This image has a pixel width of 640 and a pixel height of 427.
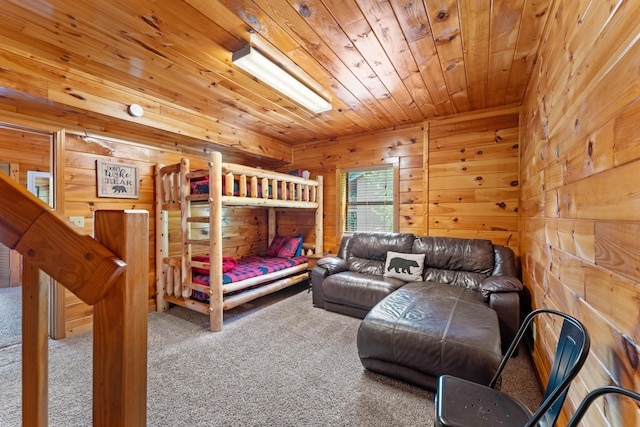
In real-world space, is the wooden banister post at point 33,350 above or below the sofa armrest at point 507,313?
above

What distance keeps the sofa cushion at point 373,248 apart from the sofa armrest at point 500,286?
1.07 metres

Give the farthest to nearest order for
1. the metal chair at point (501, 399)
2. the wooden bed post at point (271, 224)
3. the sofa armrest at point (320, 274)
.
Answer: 1. the wooden bed post at point (271, 224)
2. the sofa armrest at point (320, 274)
3. the metal chair at point (501, 399)

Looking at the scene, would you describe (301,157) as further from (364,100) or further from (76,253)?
(76,253)

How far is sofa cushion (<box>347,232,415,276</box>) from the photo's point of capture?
3502 mm

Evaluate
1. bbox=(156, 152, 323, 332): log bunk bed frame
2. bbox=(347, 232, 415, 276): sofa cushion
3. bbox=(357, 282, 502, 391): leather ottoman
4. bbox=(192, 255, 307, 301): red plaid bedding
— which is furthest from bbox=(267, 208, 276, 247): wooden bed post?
bbox=(357, 282, 502, 391): leather ottoman

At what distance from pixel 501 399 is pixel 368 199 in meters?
3.28

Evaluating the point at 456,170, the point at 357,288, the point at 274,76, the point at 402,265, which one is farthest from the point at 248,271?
the point at 456,170

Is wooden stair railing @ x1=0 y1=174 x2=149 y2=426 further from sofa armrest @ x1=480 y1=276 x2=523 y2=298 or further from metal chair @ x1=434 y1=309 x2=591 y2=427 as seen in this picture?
sofa armrest @ x1=480 y1=276 x2=523 y2=298

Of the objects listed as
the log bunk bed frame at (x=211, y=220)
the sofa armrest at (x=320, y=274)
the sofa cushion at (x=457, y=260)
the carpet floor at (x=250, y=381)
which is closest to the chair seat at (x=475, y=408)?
the carpet floor at (x=250, y=381)

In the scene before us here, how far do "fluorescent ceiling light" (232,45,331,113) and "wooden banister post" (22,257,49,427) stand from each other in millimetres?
1883

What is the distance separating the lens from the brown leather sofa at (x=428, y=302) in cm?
172

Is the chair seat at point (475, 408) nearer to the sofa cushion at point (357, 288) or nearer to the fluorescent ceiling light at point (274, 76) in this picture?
the sofa cushion at point (357, 288)

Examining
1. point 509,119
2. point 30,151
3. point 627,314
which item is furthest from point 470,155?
point 30,151

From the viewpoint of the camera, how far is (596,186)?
106 cm
